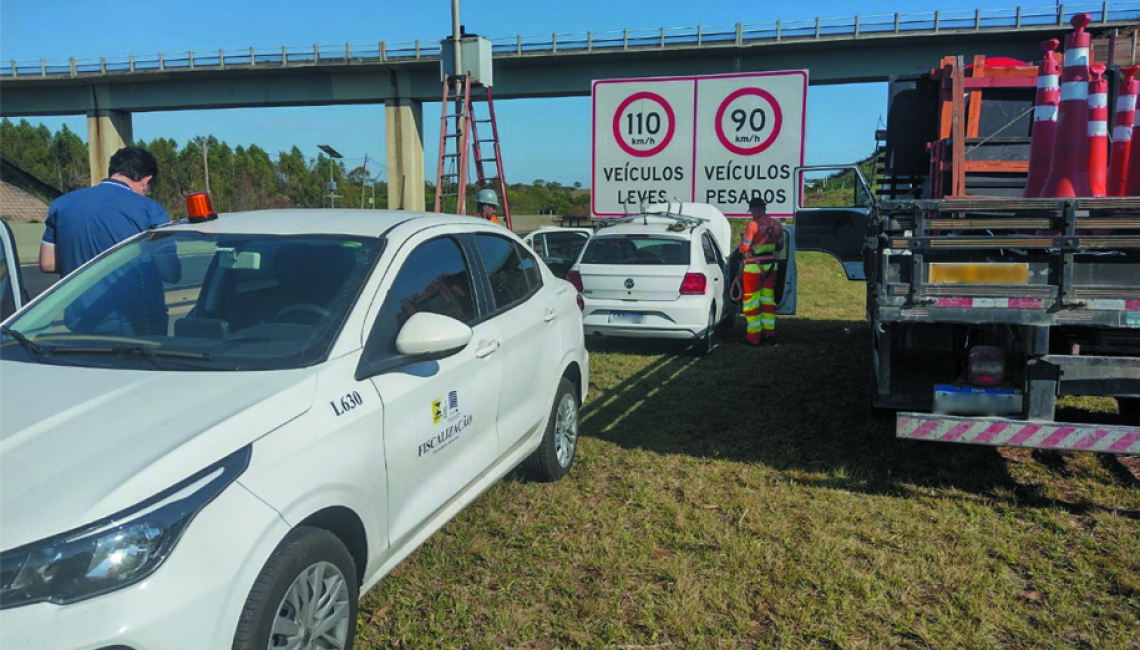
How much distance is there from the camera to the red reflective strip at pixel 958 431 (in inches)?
161

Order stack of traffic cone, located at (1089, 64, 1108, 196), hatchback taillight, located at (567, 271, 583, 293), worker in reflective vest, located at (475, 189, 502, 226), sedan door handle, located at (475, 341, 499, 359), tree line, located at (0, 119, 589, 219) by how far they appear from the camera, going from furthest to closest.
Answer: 1. tree line, located at (0, 119, 589, 219)
2. worker in reflective vest, located at (475, 189, 502, 226)
3. hatchback taillight, located at (567, 271, 583, 293)
4. stack of traffic cone, located at (1089, 64, 1108, 196)
5. sedan door handle, located at (475, 341, 499, 359)

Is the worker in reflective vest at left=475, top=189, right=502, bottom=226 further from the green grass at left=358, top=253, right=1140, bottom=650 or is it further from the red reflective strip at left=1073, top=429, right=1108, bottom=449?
the red reflective strip at left=1073, top=429, right=1108, bottom=449

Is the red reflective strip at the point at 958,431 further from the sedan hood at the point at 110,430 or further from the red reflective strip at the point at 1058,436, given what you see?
the sedan hood at the point at 110,430

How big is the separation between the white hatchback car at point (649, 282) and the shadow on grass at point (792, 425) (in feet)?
1.30

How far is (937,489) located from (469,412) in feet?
9.43

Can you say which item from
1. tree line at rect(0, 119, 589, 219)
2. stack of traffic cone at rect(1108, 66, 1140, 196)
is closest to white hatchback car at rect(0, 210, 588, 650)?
stack of traffic cone at rect(1108, 66, 1140, 196)

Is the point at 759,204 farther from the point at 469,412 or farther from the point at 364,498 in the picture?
the point at 364,498

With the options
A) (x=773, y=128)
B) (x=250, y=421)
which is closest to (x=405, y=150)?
(x=773, y=128)

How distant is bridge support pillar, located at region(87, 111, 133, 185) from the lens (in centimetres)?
4266

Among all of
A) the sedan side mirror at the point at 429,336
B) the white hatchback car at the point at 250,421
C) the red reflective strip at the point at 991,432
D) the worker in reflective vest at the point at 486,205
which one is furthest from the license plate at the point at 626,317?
the sedan side mirror at the point at 429,336

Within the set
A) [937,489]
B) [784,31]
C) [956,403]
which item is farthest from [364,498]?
[784,31]

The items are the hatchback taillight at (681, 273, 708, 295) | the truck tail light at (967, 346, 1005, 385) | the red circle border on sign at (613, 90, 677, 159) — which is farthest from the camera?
the red circle border on sign at (613, 90, 677, 159)

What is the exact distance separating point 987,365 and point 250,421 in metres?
3.67

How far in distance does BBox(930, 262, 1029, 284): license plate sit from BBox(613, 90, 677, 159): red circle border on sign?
24.9 ft
